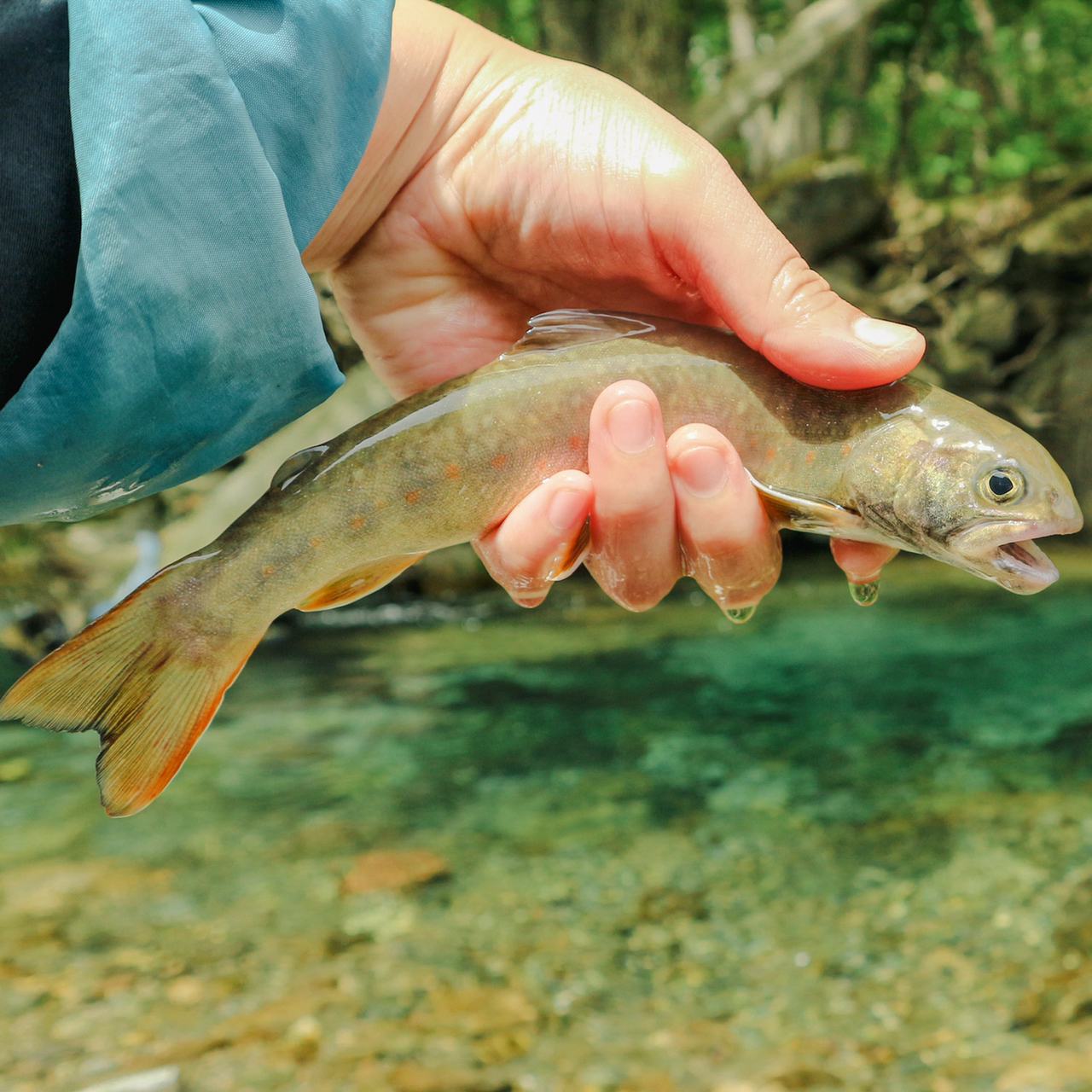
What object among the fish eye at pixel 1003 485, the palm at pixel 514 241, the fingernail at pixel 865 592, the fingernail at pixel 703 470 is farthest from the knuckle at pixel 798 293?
the fingernail at pixel 865 592

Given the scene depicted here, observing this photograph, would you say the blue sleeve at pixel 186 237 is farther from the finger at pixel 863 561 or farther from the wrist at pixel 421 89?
the finger at pixel 863 561

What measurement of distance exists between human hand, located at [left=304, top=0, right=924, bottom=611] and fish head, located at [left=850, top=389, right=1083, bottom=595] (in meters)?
0.18

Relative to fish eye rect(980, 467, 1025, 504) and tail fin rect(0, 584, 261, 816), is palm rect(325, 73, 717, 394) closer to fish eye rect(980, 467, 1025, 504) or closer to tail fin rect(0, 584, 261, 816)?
fish eye rect(980, 467, 1025, 504)

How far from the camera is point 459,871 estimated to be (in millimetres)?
5574

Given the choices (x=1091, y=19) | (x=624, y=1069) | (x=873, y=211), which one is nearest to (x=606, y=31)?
(x=873, y=211)

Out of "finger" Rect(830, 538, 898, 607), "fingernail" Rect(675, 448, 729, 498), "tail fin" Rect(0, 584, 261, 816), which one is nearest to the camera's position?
"tail fin" Rect(0, 584, 261, 816)

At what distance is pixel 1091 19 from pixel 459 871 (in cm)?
2594

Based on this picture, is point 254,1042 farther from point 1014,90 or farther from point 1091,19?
point 1091,19

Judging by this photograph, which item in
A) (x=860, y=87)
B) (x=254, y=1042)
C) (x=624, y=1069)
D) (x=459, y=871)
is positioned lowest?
(x=459, y=871)

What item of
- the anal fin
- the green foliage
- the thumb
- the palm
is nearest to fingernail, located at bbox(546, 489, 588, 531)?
the anal fin

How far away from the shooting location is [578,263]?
3.11 m

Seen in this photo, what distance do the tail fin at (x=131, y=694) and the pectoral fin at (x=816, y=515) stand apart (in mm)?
1452

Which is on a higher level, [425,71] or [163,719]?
[425,71]

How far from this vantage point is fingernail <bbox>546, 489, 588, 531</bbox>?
2.74 meters
